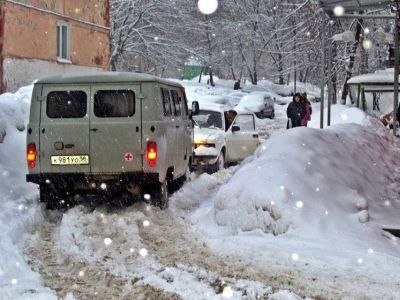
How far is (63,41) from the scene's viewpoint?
23156mm

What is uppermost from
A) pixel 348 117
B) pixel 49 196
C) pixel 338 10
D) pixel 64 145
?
pixel 338 10

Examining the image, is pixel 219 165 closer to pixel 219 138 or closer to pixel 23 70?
pixel 219 138

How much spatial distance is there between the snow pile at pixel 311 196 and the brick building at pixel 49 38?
1069 cm

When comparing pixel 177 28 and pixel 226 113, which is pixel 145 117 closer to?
pixel 226 113

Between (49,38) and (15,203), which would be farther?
(49,38)

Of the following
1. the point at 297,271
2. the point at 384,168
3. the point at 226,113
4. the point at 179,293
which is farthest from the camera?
the point at 226,113

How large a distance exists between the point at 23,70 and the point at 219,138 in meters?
8.34

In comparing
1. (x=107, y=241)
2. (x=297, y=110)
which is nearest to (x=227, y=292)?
(x=107, y=241)

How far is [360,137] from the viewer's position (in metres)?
14.4

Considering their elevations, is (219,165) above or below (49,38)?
below

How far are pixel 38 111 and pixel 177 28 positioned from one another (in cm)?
3108

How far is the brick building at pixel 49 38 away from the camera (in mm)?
18742

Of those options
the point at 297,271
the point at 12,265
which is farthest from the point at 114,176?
the point at 297,271

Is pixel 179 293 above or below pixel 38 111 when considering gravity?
below
